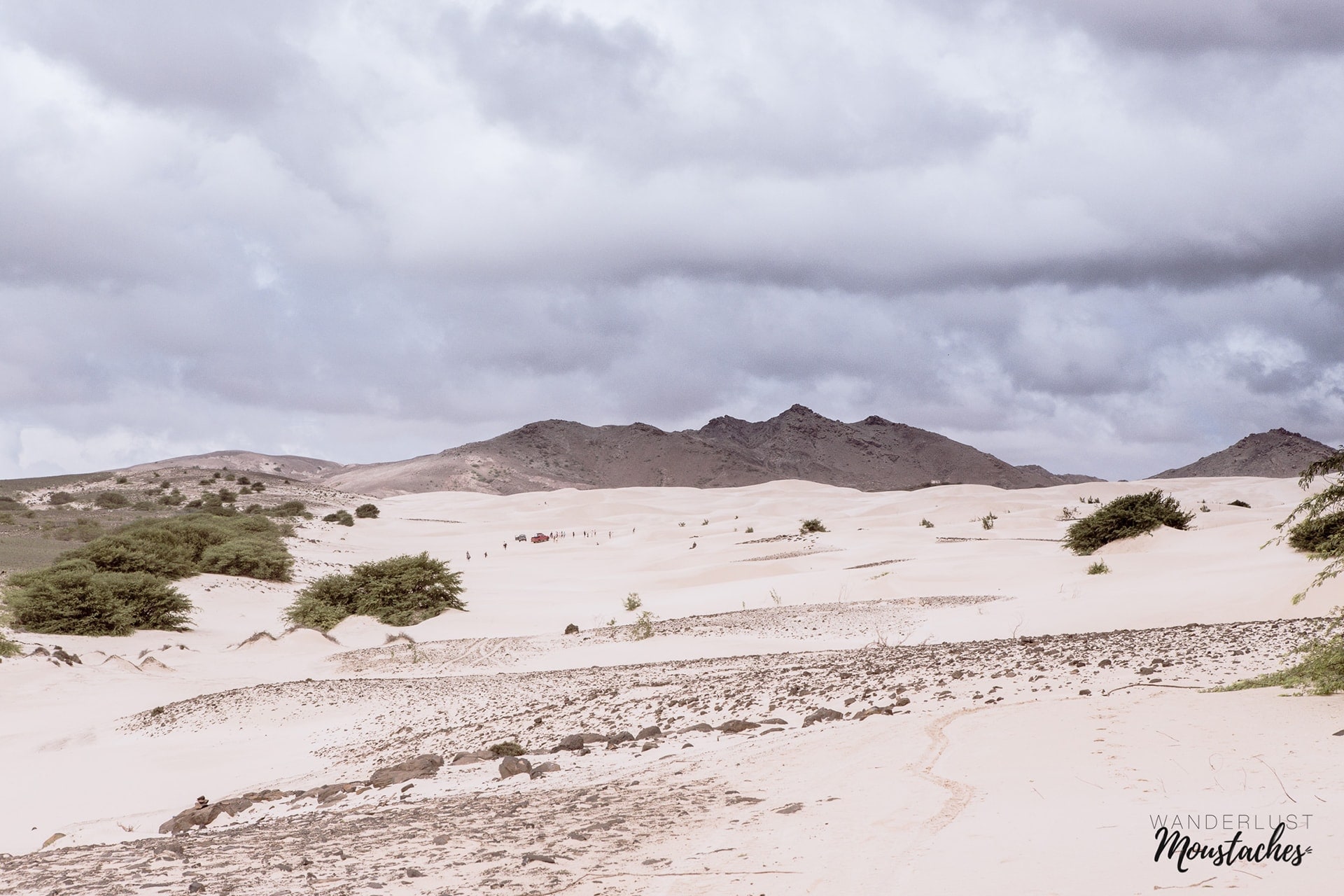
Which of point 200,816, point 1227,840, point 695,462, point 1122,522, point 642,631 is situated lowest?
point 200,816

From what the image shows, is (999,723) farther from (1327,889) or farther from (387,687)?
(387,687)

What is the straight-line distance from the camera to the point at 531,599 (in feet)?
113

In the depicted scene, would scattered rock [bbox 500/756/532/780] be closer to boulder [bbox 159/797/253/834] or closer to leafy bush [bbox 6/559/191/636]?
boulder [bbox 159/797/253/834]

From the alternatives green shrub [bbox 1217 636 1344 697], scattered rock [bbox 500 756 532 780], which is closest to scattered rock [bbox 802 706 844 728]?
scattered rock [bbox 500 756 532 780]

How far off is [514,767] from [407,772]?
3.59 ft

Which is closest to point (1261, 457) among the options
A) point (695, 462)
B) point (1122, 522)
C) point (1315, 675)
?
point (695, 462)

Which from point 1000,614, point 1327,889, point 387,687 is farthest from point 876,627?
point 1327,889

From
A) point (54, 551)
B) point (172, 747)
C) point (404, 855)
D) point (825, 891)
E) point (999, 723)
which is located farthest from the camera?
point (54, 551)

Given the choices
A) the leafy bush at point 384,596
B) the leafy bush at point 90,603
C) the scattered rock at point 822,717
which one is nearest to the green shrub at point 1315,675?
the scattered rock at point 822,717

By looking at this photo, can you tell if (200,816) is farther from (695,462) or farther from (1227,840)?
(695,462)

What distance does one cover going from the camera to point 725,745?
957 centimetres

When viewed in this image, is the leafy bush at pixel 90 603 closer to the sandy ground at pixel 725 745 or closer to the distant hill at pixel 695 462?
the sandy ground at pixel 725 745

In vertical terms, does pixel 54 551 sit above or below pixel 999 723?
above

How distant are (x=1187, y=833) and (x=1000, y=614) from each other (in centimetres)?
1702
